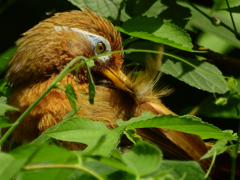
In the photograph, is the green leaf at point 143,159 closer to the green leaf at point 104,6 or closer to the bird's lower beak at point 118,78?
the bird's lower beak at point 118,78

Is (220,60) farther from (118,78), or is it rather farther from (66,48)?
(66,48)

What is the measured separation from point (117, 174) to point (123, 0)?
1855mm

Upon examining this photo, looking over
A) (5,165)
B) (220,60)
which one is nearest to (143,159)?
(5,165)

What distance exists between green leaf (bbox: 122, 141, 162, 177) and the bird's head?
4.64 feet

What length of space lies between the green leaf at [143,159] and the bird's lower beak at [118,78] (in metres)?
1.38

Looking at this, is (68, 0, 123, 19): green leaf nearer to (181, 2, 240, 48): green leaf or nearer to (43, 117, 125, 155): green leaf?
(181, 2, 240, 48): green leaf

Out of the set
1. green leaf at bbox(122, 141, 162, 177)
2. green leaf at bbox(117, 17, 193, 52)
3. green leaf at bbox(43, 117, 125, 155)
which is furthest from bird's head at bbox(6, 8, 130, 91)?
green leaf at bbox(122, 141, 162, 177)

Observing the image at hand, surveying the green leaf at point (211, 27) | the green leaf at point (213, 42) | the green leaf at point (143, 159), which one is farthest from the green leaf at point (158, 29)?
the green leaf at point (143, 159)

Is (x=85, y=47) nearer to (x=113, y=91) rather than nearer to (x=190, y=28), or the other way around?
(x=113, y=91)

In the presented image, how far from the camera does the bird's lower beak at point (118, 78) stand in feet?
7.68

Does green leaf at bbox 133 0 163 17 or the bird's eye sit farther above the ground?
green leaf at bbox 133 0 163 17

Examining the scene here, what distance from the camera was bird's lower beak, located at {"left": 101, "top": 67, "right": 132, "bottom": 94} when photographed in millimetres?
2340

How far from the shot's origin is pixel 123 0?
265 cm

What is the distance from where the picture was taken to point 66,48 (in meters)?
2.41
